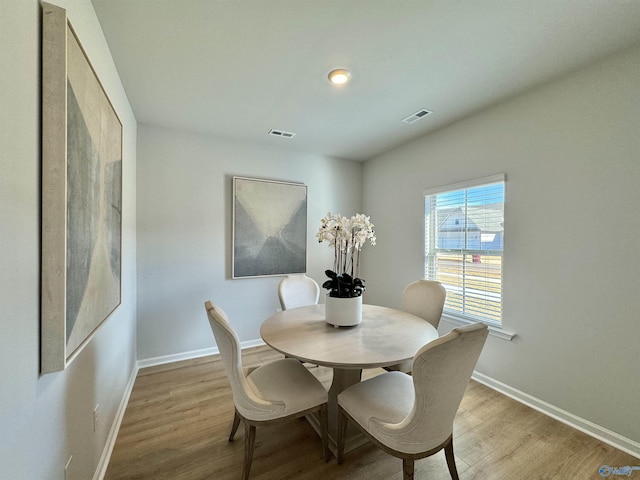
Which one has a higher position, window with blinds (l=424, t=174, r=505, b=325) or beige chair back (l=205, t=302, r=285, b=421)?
window with blinds (l=424, t=174, r=505, b=325)

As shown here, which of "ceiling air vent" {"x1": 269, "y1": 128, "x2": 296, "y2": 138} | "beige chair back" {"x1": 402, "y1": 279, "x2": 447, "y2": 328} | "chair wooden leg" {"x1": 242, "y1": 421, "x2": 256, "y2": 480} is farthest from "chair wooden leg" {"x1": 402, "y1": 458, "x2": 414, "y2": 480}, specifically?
"ceiling air vent" {"x1": 269, "y1": 128, "x2": 296, "y2": 138}

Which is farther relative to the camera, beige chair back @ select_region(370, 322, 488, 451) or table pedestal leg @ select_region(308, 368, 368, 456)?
table pedestal leg @ select_region(308, 368, 368, 456)

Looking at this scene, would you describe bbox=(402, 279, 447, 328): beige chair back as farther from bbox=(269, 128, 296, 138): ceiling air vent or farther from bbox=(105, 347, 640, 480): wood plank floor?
bbox=(269, 128, 296, 138): ceiling air vent

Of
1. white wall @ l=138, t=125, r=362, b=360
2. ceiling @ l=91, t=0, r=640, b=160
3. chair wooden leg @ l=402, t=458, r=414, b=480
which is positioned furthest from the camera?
white wall @ l=138, t=125, r=362, b=360

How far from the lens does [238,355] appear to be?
132 cm

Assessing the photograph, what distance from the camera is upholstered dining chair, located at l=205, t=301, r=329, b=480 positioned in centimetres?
132

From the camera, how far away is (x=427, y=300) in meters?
2.32

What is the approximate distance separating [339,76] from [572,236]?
84.5 inches

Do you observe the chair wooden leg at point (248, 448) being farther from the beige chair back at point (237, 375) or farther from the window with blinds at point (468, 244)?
the window with blinds at point (468, 244)

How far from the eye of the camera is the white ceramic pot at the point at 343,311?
1835 millimetres

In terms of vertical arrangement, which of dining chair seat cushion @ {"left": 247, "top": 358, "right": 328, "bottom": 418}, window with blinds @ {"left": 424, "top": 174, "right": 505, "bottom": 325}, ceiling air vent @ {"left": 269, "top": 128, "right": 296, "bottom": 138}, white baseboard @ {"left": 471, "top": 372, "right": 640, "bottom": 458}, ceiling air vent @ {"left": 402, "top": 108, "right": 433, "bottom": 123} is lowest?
white baseboard @ {"left": 471, "top": 372, "right": 640, "bottom": 458}

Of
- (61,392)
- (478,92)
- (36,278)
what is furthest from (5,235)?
(478,92)

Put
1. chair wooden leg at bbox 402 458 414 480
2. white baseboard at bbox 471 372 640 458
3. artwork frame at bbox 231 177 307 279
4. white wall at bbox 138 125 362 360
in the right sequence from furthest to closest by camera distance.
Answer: artwork frame at bbox 231 177 307 279
white wall at bbox 138 125 362 360
white baseboard at bbox 471 372 640 458
chair wooden leg at bbox 402 458 414 480

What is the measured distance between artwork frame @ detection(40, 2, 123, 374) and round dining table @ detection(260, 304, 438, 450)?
93 centimetres
